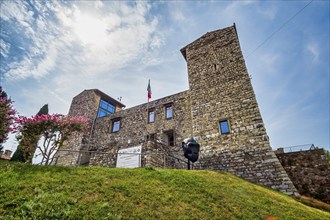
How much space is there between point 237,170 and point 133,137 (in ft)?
31.7

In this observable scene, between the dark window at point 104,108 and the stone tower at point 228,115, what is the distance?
1201cm

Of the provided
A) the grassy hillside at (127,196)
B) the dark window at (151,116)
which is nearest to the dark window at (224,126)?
the grassy hillside at (127,196)

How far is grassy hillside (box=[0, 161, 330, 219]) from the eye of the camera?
445 centimetres

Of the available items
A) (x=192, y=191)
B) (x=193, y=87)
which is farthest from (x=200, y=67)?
(x=192, y=191)

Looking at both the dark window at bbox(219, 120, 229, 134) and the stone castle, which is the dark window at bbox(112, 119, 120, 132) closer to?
the stone castle

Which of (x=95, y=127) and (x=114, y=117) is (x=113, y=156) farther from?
(x=95, y=127)

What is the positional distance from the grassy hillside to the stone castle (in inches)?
80.8

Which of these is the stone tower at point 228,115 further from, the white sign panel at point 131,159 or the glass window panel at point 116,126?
the glass window panel at point 116,126

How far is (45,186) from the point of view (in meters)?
5.29

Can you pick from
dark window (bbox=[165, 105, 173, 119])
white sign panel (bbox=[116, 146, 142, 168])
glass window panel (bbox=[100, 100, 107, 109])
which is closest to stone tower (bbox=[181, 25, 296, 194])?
dark window (bbox=[165, 105, 173, 119])

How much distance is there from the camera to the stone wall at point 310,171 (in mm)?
8253

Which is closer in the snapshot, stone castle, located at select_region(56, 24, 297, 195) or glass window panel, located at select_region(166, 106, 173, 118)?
stone castle, located at select_region(56, 24, 297, 195)

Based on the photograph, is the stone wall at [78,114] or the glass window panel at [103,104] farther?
the glass window panel at [103,104]

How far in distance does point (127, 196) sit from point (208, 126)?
283 inches
